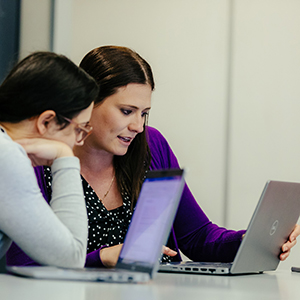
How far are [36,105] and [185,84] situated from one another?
4.80 ft

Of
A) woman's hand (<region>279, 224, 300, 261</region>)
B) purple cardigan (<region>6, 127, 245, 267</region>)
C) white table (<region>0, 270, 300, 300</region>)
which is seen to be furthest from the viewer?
purple cardigan (<region>6, 127, 245, 267</region>)

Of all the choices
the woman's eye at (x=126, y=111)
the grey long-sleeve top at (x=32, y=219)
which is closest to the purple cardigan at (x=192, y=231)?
the woman's eye at (x=126, y=111)

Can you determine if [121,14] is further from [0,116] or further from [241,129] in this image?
[0,116]

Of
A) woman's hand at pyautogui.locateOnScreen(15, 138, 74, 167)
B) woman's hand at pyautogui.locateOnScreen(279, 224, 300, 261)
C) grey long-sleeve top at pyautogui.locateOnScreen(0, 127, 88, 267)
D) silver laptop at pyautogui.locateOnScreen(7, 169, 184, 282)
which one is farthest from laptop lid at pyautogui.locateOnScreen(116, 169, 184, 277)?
woman's hand at pyautogui.locateOnScreen(279, 224, 300, 261)

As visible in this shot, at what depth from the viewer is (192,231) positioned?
1.67 metres

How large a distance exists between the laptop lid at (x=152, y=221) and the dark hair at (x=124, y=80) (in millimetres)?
670

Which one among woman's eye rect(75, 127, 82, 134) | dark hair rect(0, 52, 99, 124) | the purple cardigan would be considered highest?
dark hair rect(0, 52, 99, 124)

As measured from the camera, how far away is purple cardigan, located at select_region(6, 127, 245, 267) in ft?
4.83

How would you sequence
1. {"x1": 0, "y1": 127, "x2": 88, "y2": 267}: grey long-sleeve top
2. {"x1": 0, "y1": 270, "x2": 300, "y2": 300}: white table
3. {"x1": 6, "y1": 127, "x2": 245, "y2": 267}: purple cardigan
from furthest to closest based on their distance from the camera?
{"x1": 6, "y1": 127, "x2": 245, "y2": 267}: purple cardigan, {"x1": 0, "y1": 127, "x2": 88, "y2": 267}: grey long-sleeve top, {"x1": 0, "y1": 270, "x2": 300, "y2": 300}: white table

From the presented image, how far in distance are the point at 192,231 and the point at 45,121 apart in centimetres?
77

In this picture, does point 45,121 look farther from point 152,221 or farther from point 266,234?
point 266,234

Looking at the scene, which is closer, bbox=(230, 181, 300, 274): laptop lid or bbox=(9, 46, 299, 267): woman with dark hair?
bbox=(230, 181, 300, 274): laptop lid

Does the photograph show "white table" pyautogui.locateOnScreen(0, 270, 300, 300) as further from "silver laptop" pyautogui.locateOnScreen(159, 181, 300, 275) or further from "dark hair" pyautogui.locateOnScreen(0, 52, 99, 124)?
"dark hair" pyautogui.locateOnScreen(0, 52, 99, 124)

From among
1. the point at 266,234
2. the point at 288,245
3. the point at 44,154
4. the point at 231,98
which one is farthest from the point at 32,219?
the point at 231,98
